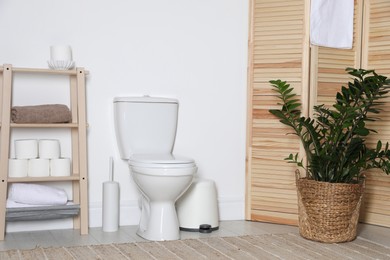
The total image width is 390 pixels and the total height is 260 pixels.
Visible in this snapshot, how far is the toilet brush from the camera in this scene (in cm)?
345

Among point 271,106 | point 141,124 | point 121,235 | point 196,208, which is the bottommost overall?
point 121,235

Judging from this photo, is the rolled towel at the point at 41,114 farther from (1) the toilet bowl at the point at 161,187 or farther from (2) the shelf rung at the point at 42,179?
(1) the toilet bowl at the point at 161,187

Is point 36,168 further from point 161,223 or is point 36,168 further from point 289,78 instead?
point 289,78

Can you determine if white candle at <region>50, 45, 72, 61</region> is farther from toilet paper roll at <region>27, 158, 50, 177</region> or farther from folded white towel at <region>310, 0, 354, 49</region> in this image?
folded white towel at <region>310, 0, 354, 49</region>

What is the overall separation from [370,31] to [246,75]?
859mm

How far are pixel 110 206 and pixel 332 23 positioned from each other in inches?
71.3

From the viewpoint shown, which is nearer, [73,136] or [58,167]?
[58,167]

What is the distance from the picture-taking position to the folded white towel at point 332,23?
12.0ft

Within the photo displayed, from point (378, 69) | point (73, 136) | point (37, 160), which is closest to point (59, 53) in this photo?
point (73, 136)

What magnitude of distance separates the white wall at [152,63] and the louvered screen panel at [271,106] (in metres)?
0.10

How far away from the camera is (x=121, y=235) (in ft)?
11.0

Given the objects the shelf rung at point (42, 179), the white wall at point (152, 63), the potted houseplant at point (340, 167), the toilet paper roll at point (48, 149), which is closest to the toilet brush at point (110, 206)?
the white wall at point (152, 63)

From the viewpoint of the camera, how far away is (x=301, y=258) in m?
2.90

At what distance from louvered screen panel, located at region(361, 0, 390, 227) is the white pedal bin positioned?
3.58 ft
